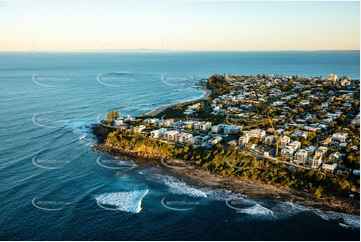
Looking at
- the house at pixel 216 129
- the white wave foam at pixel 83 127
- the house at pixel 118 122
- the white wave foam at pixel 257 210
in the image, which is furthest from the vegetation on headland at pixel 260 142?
the white wave foam at pixel 257 210

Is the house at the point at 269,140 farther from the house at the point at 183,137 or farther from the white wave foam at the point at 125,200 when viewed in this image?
the white wave foam at the point at 125,200

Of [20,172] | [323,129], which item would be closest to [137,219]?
[20,172]

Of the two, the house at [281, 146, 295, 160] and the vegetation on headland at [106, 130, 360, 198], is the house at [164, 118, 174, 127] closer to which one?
the vegetation on headland at [106, 130, 360, 198]

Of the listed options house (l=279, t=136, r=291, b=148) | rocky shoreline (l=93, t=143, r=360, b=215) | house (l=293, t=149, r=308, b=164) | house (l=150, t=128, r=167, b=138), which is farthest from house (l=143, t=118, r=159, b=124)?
house (l=293, t=149, r=308, b=164)

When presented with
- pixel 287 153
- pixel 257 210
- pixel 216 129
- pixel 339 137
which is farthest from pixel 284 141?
pixel 257 210

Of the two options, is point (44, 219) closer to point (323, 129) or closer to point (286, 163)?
point (286, 163)

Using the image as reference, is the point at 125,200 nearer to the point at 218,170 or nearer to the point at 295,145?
the point at 218,170
